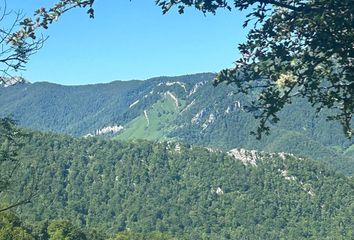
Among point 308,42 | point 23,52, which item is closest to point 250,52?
point 308,42

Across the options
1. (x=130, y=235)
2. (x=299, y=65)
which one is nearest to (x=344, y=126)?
(x=299, y=65)

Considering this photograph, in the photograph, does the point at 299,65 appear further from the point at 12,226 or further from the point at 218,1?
the point at 12,226

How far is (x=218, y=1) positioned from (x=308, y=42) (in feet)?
6.72

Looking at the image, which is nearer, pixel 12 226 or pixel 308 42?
pixel 308 42

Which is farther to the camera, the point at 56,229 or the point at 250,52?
the point at 56,229

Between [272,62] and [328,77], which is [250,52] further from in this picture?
[328,77]

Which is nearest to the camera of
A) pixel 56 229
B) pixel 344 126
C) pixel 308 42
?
pixel 308 42

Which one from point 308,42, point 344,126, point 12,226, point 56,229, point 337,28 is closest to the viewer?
point 337,28

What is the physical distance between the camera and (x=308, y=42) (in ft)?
34.9

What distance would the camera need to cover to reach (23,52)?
12.4 meters

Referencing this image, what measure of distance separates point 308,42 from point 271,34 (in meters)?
0.95

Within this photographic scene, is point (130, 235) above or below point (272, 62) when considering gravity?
below

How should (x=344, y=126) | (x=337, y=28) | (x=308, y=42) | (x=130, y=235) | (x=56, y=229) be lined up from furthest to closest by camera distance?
(x=130, y=235) → (x=56, y=229) → (x=344, y=126) → (x=308, y=42) → (x=337, y=28)

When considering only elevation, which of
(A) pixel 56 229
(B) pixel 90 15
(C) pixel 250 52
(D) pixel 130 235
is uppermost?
(B) pixel 90 15
